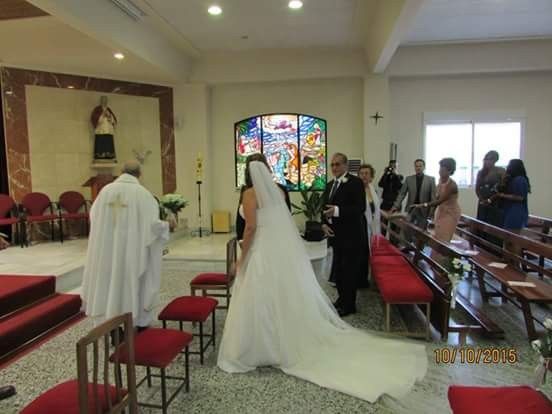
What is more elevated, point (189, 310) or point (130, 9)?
point (130, 9)

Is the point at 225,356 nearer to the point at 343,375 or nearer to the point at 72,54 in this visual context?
the point at 343,375

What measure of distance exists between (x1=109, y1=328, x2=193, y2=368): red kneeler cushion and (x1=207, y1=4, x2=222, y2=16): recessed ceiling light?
4647mm

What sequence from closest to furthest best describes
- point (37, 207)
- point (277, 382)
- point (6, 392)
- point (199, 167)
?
point (6, 392), point (277, 382), point (37, 207), point (199, 167)

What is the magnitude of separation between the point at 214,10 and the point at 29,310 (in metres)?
4.39

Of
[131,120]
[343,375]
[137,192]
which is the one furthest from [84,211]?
[343,375]

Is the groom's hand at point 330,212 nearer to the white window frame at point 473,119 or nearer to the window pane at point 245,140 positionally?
the window pane at point 245,140

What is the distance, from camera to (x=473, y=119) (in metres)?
7.82

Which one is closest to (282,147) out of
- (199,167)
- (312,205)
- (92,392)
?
(312,205)

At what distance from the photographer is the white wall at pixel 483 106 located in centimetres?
764

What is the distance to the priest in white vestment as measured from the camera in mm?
2982

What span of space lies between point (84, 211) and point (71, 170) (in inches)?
31.0

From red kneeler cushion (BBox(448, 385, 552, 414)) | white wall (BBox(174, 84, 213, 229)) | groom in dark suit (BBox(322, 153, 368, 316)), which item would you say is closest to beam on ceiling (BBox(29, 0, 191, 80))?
white wall (BBox(174, 84, 213, 229))

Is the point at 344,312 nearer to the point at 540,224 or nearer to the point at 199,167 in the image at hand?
the point at 540,224

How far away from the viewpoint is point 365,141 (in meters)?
7.80
